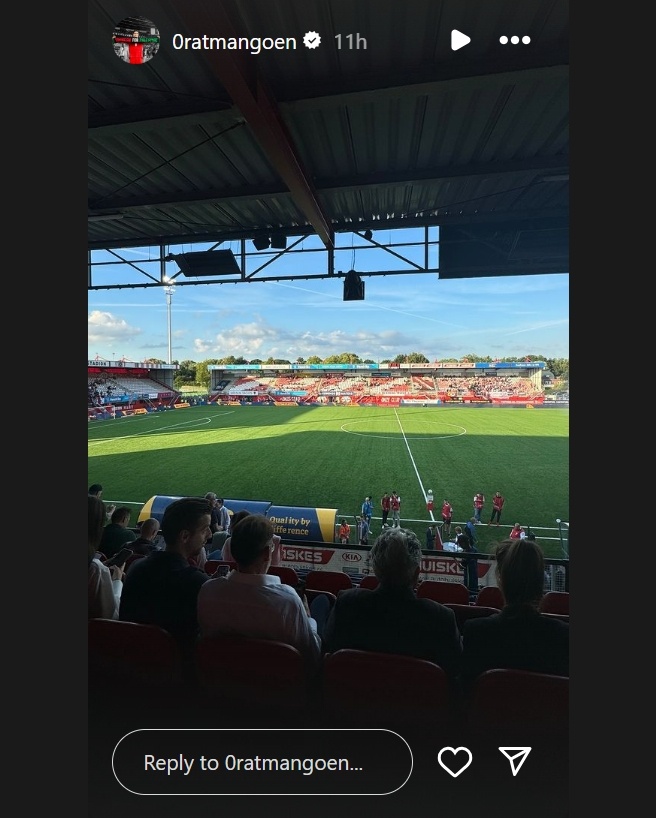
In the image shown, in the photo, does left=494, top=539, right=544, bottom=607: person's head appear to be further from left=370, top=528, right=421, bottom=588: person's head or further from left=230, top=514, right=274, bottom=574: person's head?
left=230, top=514, right=274, bottom=574: person's head

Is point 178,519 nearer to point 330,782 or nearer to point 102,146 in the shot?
point 330,782

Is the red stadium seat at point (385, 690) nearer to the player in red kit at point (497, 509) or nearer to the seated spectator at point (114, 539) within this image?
the seated spectator at point (114, 539)

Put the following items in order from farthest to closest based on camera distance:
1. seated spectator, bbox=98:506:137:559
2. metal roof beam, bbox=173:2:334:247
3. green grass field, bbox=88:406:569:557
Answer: green grass field, bbox=88:406:569:557 < seated spectator, bbox=98:506:137:559 < metal roof beam, bbox=173:2:334:247

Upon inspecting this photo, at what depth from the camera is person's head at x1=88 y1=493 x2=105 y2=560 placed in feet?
5.13

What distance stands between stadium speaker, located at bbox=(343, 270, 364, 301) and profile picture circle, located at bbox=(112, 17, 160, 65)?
3547mm

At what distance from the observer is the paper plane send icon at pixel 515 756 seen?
3.95 ft

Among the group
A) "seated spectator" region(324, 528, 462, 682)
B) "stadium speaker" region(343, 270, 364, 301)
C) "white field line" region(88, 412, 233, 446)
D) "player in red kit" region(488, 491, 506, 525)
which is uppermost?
"stadium speaker" region(343, 270, 364, 301)

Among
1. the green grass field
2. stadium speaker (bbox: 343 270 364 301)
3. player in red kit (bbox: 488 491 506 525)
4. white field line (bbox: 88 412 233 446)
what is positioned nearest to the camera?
stadium speaker (bbox: 343 270 364 301)

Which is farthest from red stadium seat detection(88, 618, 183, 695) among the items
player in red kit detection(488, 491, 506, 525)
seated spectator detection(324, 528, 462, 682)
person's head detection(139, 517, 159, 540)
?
player in red kit detection(488, 491, 506, 525)

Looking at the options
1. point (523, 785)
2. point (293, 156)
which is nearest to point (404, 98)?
point (293, 156)

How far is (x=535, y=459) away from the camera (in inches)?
561

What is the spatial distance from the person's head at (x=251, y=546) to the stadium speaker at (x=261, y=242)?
4175 mm
